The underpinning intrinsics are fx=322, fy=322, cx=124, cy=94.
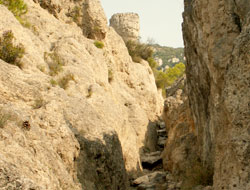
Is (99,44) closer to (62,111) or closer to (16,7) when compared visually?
(16,7)

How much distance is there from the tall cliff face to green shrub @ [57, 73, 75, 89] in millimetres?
4658

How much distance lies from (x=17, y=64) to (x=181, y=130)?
9129 millimetres

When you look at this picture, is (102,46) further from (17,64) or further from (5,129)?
(5,129)

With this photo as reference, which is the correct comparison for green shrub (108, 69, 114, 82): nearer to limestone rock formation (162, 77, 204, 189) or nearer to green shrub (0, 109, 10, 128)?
limestone rock formation (162, 77, 204, 189)

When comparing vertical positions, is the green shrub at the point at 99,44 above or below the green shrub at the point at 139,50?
below

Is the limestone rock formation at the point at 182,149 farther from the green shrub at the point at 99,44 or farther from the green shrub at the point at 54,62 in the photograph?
the green shrub at the point at 54,62

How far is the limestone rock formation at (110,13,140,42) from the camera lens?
104ft

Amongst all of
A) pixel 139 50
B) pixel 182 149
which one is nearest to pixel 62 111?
pixel 182 149

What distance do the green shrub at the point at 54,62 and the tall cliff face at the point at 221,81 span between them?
16.9ft

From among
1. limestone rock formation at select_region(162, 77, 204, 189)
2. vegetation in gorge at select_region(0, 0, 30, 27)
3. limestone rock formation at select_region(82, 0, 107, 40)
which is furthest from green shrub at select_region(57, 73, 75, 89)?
limestone rock formation at select_region(82, 0, 107, 40)

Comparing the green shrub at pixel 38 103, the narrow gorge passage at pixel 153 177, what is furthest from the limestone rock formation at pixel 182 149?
the green shrub at pixel 38 103

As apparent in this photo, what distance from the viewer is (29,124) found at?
7332 mm

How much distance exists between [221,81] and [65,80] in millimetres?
6334

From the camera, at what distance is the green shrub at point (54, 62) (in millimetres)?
12606
